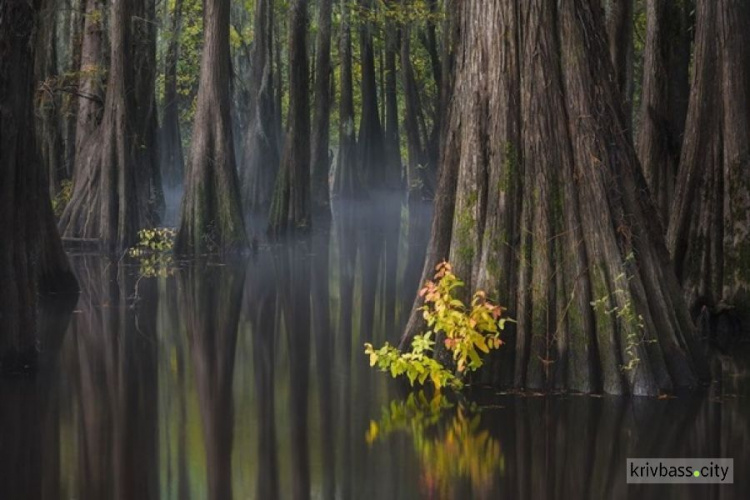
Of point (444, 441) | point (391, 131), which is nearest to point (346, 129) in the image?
point (391, 131)

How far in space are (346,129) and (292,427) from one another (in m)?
26.6

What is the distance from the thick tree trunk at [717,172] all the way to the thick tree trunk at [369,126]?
73.8 ft

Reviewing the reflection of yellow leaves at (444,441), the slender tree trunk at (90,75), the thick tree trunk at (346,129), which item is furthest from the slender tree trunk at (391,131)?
the reflection of yellow leaves at (444,441)

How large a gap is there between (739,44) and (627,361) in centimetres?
430

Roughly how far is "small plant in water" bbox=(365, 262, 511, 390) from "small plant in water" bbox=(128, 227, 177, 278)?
8.40m

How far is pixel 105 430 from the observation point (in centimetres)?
766

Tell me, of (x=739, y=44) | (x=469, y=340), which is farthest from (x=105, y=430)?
(x=739, y=44)

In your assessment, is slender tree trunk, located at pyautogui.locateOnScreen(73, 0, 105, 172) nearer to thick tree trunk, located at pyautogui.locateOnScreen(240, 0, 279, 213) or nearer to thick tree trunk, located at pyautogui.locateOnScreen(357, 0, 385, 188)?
thick tree trunk, located at pyautogui.locateOnScreen(240, 0, 279, 213)

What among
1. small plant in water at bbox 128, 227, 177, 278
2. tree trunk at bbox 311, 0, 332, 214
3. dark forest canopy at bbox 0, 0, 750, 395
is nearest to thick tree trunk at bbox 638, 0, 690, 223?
dark forest canopy at bbox 0, 0, 750, 395

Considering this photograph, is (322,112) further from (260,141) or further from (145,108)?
(145,108)

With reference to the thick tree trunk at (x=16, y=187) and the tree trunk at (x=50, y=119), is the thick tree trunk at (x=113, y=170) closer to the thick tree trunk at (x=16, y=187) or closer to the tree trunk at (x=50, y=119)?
the tree trunk at (x=50, y=119)

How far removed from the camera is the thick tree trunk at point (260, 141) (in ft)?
88.9

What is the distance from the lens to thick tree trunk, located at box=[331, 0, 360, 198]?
32.8m

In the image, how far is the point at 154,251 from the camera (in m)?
19.3
